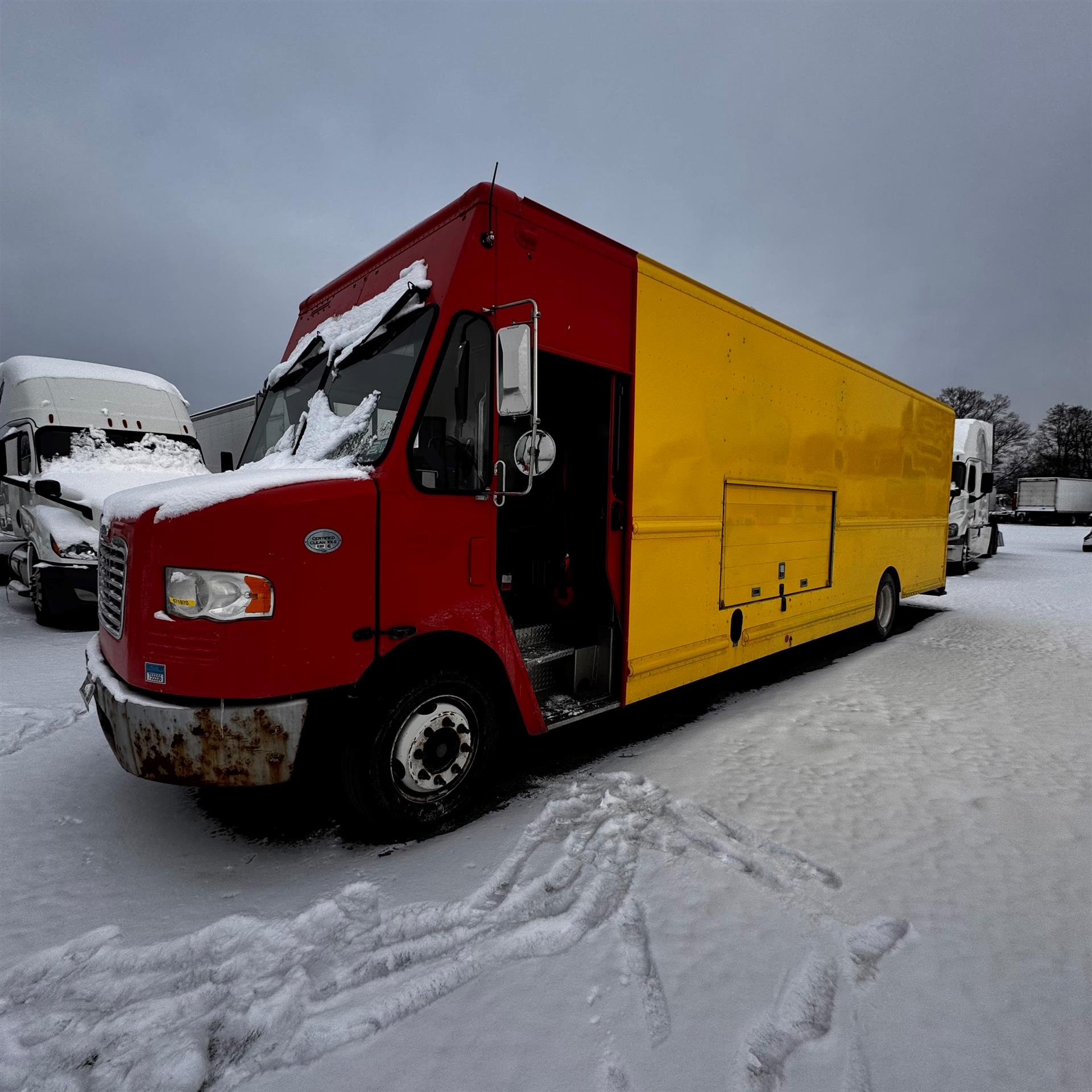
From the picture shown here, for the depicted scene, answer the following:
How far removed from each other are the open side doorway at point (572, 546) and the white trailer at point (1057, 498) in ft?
135

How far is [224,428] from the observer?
16125 mm

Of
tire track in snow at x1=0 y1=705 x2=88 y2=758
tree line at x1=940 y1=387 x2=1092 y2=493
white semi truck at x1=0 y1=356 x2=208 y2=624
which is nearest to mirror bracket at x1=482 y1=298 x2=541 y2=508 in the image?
tire track in snow at x1=0 y1=705 x2=88 y2=758

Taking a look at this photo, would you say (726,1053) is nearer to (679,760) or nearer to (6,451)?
(679,760)

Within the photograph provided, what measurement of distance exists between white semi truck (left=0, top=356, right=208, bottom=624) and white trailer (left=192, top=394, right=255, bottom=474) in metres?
5.07

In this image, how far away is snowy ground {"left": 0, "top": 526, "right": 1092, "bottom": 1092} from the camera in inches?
73.7

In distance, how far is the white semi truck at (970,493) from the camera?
552 inches

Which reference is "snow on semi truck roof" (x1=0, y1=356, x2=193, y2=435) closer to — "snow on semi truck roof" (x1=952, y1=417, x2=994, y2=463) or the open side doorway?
the open side doorway

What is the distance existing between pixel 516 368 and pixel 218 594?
1590 millimetres

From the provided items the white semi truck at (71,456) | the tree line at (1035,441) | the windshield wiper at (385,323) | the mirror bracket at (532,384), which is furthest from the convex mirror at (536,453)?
the tree line at (1035,441)

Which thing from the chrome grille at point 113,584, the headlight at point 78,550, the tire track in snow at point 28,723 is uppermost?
the chrome grille at point 113,584

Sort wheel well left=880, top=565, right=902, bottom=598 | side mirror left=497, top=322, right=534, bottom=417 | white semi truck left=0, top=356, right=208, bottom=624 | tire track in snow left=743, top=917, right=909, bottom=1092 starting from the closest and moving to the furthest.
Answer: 1. tire track in snow left=743, top=917, right=909, bottom=1092
2. side mirror left=497, top=322, right=534, bottom=417
3. white semi truck left=0, top=356, right=208, bottom=624
4. wheel well left=880, top=565, right=902, bottom=598

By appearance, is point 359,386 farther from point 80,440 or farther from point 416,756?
point 80,440

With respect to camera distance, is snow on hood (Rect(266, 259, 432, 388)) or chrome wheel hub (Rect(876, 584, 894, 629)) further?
chrome wheel hub (Rect(876, 584, 894, 629))

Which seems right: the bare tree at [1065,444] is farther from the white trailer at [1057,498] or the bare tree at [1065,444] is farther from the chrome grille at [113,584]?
the chrome grille at [113,584]
